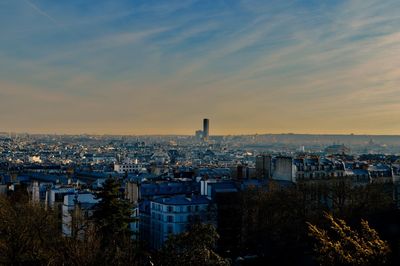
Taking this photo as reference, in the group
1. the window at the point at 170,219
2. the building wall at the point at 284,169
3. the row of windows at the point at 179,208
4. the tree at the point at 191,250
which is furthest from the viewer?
the building wall at the point at 284,169

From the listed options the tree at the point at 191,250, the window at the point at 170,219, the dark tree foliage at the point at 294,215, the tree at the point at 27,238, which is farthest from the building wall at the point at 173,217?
the tree at the point at 191,250

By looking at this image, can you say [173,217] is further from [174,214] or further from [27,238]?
[27,238]

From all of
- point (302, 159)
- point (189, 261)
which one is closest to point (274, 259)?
point (189, 261)

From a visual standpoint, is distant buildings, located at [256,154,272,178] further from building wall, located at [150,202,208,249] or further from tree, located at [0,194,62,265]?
tree, located at [0,194,62,265]

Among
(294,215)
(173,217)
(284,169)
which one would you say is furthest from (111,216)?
(284,169)

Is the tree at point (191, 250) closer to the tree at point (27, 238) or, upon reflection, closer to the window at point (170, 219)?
the tree at point (27, 238)

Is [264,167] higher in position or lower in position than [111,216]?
higher

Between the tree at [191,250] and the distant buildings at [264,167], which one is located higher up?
the distant buildings at [264,167]

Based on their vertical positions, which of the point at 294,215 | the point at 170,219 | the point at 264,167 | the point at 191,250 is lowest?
the point at 170,219
